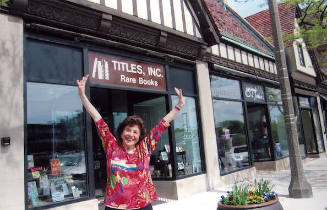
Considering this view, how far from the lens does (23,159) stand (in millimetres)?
4719

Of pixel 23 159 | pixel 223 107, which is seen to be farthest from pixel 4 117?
pixel 223 107

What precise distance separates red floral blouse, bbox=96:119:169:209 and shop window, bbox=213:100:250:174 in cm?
724

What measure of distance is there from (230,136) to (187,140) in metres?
2.61

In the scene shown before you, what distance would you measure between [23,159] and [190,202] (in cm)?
408

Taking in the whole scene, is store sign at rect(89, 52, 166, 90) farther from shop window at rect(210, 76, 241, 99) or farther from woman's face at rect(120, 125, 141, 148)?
woman's face at rect(120, 125, 141, 148)

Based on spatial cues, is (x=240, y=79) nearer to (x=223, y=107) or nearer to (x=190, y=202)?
(x=223, y=107)

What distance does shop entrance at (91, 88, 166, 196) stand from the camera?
8391mm

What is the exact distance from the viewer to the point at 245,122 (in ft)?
35.9

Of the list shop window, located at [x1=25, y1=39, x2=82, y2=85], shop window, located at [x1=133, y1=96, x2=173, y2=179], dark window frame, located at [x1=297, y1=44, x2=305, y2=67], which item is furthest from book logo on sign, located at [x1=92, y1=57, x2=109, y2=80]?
dark window frame, located at [x1=297, y1=44, x2=305, y2=67]

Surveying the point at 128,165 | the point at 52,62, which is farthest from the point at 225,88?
the point at 128,165

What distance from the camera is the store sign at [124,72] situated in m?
6.30

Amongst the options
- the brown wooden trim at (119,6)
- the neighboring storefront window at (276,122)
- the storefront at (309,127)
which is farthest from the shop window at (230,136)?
the storefront at (309,127)

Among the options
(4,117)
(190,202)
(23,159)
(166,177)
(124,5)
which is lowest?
(190,202)

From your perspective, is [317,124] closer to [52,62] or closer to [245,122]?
[245,122]
